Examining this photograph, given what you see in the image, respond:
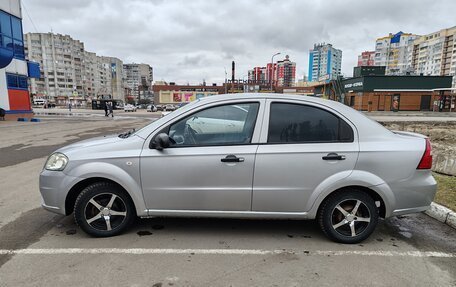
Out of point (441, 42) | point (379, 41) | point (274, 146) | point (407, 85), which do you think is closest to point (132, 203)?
point (274, 146)

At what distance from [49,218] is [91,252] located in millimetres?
1405

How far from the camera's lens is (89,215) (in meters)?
3.69

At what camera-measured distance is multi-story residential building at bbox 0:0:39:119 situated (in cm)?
2241

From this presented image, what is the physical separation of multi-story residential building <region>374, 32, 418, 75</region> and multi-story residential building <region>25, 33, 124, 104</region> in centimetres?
9459

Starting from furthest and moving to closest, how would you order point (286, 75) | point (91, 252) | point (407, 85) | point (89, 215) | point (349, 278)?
point (286, 75)
point (407, 85)
point (89, 215)
point (91, 252)
point (349, 278)

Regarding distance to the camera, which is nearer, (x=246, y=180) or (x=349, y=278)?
(x=349, y=278)

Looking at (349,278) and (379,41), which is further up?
(379,41)

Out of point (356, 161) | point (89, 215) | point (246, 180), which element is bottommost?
point (89, 215)

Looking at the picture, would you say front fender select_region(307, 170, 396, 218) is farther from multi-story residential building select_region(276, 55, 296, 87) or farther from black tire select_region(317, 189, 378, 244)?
multi-story residential building select_region(276, 55, 296, 87)

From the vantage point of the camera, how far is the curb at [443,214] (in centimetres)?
410

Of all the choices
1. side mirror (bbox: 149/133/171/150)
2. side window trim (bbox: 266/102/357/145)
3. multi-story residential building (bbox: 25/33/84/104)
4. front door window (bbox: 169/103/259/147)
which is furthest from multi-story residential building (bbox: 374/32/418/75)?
side mirror (bbox: 149/133/171/150)

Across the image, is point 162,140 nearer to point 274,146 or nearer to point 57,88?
point 274,146

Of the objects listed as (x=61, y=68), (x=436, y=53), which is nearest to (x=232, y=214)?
(x=436, y=53)

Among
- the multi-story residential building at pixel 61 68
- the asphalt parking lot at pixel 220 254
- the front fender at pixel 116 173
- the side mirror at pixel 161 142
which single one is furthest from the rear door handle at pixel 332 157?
the multi-story residential building at pixel 61 68
